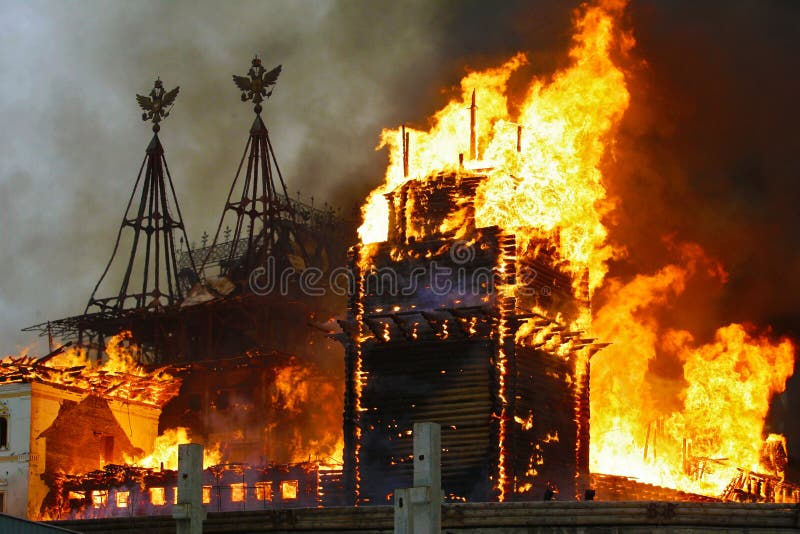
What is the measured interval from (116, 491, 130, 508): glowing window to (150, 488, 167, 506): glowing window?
40.2 inches

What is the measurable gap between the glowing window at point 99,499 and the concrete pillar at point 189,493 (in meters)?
20.2

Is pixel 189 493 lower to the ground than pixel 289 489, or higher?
lower

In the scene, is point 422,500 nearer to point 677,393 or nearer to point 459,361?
point 459,361

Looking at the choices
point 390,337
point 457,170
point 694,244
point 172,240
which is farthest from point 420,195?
point 172,240

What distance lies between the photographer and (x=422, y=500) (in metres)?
33.9

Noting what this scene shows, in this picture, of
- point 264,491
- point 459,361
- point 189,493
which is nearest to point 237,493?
point 264,491

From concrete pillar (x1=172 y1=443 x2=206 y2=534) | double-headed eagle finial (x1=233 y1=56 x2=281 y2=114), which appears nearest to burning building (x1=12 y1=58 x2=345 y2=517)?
double-headed eagle finial (x1=233 y1=56 x2=281 y2=114)

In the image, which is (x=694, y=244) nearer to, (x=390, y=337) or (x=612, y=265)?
(x=612, y=265)

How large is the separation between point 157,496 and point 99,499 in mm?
2685

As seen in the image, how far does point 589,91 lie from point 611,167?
7425 mm

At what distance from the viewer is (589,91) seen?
172 ft

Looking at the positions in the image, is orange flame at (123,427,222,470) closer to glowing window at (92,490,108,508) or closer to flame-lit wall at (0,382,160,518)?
flame-lit wall at (0,382,160,518)

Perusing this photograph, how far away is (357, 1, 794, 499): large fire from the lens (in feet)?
162

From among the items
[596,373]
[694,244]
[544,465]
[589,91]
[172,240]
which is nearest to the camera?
[544,465]
